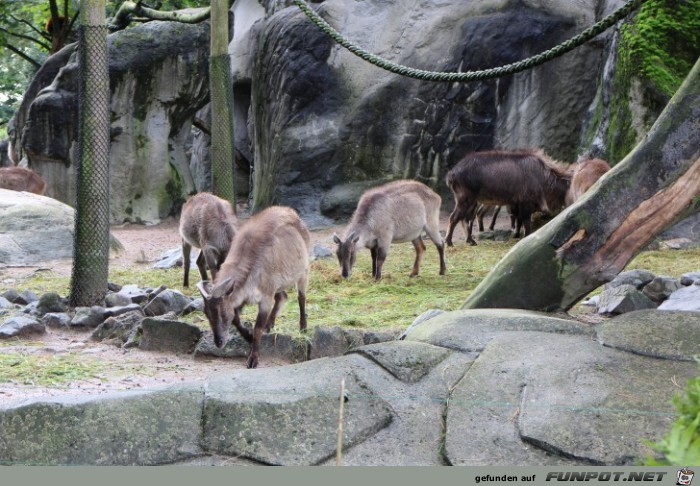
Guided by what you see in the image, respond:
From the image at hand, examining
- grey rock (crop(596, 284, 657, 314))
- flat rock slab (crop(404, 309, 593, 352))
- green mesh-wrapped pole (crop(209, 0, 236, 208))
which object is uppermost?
green mesh-wrapped pole (crop(209, 0, 236, 208))

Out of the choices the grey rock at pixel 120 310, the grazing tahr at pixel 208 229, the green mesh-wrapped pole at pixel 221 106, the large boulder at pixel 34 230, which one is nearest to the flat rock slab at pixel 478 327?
the grey rock at pixel 120 310

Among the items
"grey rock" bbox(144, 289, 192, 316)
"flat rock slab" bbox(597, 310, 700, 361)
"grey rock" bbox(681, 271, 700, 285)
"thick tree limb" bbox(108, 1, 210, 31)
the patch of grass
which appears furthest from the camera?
"thick tree limb" bbox(108, 1, 210, 31)

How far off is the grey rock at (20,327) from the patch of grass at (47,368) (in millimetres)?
762

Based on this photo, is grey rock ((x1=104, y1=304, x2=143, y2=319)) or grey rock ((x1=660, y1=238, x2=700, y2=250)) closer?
grey rock ((x1=104, y1=304, x2=143, y2=319))

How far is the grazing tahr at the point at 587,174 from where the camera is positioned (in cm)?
1245

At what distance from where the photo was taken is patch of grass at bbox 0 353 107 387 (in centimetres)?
618

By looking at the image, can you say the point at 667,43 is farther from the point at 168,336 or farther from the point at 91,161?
the point at 168,336

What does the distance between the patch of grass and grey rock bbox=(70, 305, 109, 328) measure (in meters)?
1.25

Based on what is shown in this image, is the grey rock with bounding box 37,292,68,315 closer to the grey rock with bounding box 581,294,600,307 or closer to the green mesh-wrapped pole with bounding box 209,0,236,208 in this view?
the green mesh-wrapped pole with bounding box 209,0,236,208

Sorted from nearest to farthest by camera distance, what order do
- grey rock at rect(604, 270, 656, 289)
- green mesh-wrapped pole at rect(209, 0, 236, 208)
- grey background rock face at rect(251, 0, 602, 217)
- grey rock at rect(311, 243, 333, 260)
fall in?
1. grey rock at rect(604, 270, 656, 289)
2. green mesh-wrapped pole at rect(209, 0, 236, 208)
3. grey rock at rect(311, 243, 333, 260)
4. grey background rock face at rect(251, 0, 602, 217)

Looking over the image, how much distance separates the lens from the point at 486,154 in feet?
47.6

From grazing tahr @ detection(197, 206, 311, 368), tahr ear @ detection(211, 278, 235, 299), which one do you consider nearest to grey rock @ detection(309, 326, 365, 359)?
grazing tahr @ detection(197, 206, 311, 368)

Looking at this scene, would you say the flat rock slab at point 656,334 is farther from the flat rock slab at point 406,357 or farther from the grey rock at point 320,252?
the grey rock at point 320,252

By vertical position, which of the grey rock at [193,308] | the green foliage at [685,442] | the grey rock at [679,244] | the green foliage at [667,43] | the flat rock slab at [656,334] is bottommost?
the grey rock at [193,308]
